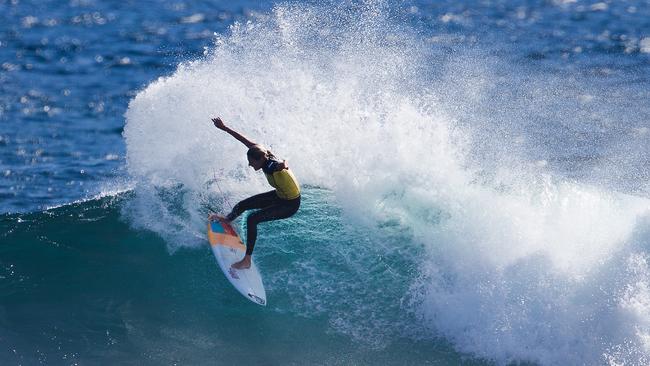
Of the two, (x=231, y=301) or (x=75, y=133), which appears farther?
(x=75, y=133)

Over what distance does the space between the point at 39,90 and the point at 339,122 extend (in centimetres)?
790

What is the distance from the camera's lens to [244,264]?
39.4 ft

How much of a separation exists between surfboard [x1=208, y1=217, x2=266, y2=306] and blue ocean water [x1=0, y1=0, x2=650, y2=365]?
0.21 m

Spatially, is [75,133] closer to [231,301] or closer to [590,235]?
[231,301]

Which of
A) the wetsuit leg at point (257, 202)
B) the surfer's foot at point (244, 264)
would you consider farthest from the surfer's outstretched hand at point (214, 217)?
the surfer's foot at point (244, 264)

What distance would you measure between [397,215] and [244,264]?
2415 millimetres

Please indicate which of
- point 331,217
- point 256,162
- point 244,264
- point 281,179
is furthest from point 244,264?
point 331,217

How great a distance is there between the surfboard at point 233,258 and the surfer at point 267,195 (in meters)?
0.12

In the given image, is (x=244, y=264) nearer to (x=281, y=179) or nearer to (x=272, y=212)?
(x=272, y=212)

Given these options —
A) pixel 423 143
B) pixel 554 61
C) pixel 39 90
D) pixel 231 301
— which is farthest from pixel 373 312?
pixel 554 61

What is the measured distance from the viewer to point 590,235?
12273 millimetres

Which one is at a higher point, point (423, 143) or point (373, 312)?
point (423, 143)

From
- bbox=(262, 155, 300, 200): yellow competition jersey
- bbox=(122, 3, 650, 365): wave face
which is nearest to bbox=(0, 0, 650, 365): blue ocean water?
bbox=(122, 3, 650, 365): wave face

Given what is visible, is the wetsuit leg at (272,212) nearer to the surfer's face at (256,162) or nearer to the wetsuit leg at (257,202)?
the wetsuit leg at (257,202)
